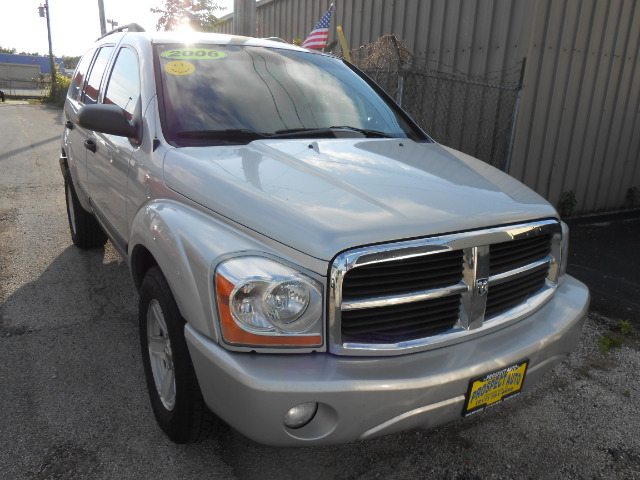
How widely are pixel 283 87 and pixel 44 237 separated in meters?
3.64

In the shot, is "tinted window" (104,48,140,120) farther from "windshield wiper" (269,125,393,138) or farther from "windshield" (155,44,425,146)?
"windshield wiper" (269,125,393,138)

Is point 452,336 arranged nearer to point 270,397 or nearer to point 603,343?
point 270,397

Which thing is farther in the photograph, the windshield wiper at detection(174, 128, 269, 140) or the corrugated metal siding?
the corrugated metal siding

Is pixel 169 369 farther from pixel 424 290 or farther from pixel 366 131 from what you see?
pixel 366 131

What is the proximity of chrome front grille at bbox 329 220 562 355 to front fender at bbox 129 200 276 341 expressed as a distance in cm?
35

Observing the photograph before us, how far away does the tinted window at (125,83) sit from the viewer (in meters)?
2.89

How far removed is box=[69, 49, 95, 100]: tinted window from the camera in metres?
4.44

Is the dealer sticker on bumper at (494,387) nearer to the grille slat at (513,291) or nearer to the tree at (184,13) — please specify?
the grille slat at (513,291)

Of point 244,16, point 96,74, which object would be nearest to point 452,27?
point 244,16

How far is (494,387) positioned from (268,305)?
37.1 inches

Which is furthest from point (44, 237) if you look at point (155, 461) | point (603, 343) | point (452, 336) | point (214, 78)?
point (603, 343)

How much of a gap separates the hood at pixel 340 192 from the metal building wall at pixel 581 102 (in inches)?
175

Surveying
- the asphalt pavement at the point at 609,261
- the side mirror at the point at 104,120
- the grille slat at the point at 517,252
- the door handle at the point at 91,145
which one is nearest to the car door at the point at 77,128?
the door handle at the point at 91,145

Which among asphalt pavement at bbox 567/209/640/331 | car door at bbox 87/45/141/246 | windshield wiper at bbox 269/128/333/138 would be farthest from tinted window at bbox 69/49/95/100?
asphalt pavement at bbox 567/209/640/331
